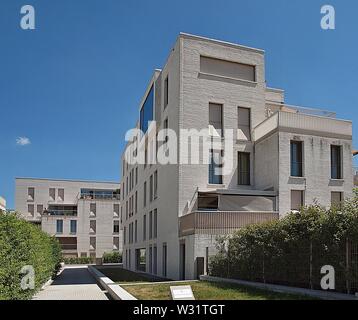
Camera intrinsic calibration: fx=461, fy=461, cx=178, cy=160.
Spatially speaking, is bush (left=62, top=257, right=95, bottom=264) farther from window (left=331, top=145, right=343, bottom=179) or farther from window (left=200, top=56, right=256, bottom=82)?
window (left=331, top=145, right=343, bottom=179)

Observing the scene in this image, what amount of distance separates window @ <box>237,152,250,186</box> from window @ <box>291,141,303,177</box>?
123 inches

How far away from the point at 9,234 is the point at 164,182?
17.2m

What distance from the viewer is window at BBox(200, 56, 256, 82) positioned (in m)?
28.3

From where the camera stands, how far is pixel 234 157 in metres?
27.7

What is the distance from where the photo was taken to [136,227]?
42844 mm

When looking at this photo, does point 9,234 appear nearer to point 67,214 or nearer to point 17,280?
point 17,280

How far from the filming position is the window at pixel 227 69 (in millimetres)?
28297

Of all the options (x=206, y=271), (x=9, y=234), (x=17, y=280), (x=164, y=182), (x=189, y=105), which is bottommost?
(x=206, y=271)

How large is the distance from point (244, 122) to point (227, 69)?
3.48 m

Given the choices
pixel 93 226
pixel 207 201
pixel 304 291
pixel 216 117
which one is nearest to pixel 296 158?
pixel 216 117

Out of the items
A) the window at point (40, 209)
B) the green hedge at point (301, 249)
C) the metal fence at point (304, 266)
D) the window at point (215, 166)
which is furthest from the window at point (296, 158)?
the window at point (40, 209)

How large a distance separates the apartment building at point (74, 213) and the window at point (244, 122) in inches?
1901
